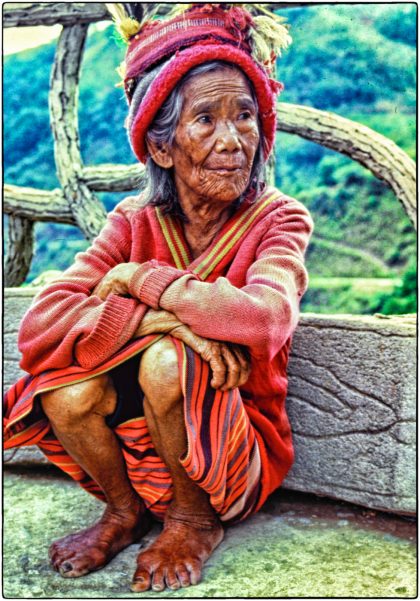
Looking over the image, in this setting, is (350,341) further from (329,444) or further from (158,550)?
(158,550)

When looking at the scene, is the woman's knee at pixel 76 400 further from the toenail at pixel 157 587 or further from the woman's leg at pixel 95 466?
the toenail at pixel 157 587

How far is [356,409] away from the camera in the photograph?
2566mm

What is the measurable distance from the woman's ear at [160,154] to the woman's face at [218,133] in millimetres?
86

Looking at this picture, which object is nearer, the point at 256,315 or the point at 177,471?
the point at 256,315

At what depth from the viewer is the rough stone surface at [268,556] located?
6.94ft

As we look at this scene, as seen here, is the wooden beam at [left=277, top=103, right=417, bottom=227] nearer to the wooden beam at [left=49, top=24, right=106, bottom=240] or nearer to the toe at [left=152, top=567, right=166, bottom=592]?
the wooden beam at [left=49, top=24, right=106, bottom=240]

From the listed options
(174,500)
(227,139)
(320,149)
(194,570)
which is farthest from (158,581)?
(320,149)

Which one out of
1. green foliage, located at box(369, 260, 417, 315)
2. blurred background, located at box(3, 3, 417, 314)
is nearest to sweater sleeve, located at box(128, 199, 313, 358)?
green foliage, located at box(369, 260, 417, 315)

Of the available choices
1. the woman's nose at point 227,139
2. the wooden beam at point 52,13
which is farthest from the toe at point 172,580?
the wooden beam at point 52,13

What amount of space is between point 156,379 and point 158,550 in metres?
0.54

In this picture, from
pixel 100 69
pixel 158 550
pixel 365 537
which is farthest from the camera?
pixel 100 69

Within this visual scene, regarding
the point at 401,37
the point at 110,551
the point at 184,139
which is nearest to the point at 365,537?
the point at 110,551

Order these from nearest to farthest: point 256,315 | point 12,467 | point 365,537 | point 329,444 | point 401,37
Answer: 1. point 256,315
2. point 365,537
3. point 329,444
4. point 12,467
5. point 401,37

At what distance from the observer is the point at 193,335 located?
2016 mm
